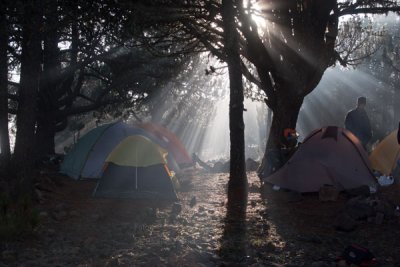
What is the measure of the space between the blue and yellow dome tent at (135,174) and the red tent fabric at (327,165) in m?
2.82

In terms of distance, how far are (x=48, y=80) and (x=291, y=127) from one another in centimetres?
985

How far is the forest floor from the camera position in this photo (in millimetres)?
6137

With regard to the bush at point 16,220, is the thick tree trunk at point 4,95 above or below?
above

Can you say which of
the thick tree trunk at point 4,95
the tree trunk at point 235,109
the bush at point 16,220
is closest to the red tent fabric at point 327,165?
the tree trunk at point 235,109

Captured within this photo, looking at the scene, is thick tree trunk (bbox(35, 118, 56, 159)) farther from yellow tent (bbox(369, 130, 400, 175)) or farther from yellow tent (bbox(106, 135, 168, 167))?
yellow tent (bbox(369, 130, 400, 175))

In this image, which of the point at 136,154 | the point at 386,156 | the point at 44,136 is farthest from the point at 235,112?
the point at 44,136

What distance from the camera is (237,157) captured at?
11.3 meters

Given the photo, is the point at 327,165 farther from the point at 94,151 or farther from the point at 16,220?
the point at 94,151

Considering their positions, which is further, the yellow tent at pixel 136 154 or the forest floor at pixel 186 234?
the yellow tent at pixel 136 154

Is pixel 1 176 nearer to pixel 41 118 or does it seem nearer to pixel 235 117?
pixel 235 117

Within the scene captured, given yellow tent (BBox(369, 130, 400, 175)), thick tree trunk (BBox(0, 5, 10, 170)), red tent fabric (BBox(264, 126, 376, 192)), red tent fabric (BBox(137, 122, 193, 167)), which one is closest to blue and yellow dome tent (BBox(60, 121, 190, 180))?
red tent fabric (BBox(137, 122, 193, 167))

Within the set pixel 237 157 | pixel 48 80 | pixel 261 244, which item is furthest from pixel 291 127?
pixel 48 80

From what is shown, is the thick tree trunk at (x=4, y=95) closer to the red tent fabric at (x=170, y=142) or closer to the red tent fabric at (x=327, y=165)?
the red tent fabric at (x=170, y=142)

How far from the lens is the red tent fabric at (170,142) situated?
1738 centimetres
